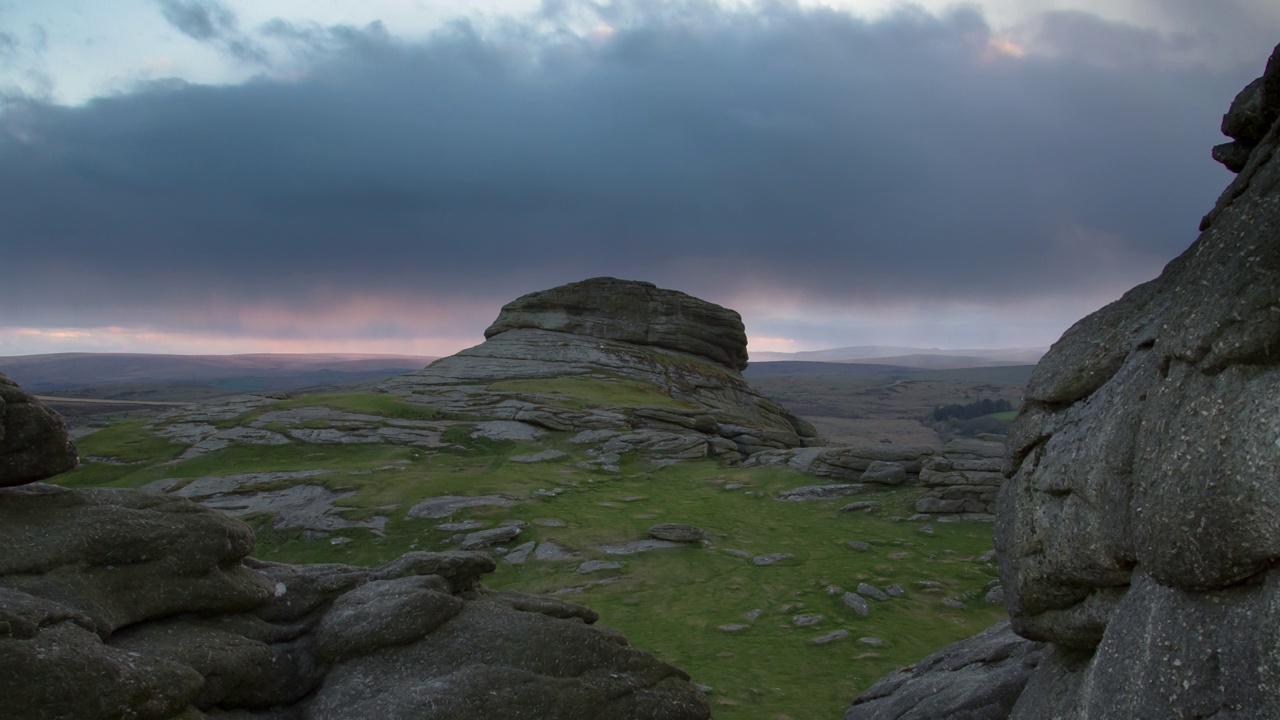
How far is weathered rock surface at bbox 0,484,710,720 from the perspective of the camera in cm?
927

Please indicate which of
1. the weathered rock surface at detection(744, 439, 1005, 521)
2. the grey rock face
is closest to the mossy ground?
the weathered rock surface at detection(744, 439, 1005, 521)

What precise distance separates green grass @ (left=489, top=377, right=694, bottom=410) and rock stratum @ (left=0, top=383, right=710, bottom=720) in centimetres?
3513

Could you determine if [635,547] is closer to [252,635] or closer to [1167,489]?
[252,635]

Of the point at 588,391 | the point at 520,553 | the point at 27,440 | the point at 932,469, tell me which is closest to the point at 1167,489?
the point at 27,440

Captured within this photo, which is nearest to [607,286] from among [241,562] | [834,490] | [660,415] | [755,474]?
[660,415]

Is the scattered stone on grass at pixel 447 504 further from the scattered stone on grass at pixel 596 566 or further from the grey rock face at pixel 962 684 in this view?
the grey rock face at pixel 962 684

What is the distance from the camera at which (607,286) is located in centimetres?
7362

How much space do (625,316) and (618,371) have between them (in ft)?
34.6

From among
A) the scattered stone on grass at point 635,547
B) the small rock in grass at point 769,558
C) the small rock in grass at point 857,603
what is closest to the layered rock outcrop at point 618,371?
the scattered stone on grass at point 635,547

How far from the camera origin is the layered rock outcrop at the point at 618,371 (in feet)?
158

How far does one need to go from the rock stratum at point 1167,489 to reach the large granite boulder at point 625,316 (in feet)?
198

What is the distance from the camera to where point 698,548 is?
27.6 meters

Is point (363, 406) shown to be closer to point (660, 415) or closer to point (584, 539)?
point (660, 415)

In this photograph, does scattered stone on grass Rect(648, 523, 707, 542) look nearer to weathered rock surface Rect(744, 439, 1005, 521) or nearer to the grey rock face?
weathered rock surface Rect(744, 439, 1005, 521)
